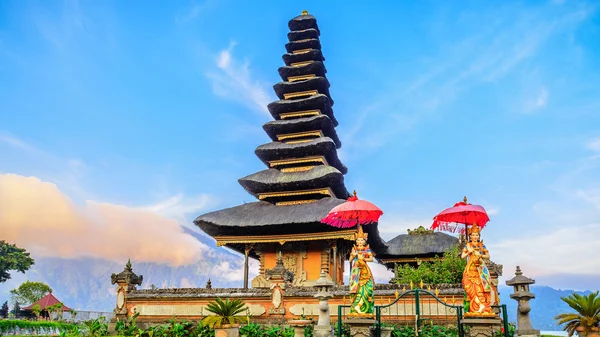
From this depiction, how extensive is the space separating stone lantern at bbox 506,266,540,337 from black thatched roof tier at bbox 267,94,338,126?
18.7 metres

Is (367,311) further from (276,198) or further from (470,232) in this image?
(276,198)

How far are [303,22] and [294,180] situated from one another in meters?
14.1

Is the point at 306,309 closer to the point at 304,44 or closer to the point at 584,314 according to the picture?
the point at 584,314

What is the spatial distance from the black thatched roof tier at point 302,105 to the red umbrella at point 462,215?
1767cm

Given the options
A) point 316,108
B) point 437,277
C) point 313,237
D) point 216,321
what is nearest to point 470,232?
point 216,321

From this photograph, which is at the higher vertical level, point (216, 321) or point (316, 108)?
point (316, 108)

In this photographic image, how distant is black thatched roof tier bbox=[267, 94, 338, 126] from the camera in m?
31.8

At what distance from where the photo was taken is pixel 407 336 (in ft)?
48.4

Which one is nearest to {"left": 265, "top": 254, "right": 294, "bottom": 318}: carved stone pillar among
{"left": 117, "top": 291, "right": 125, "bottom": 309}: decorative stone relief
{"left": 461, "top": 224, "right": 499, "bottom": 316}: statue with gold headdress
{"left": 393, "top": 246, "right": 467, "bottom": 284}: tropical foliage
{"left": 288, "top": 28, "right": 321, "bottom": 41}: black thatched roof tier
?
{"left": 117, "top": 291, "right": 125, "bottom": 309}: decorative stone relief

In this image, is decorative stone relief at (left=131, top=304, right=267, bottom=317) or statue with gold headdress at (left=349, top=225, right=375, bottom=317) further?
decorative stone relief at (left=131, top=304, right=267, bottom=317)

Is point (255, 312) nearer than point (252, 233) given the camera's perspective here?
Yes

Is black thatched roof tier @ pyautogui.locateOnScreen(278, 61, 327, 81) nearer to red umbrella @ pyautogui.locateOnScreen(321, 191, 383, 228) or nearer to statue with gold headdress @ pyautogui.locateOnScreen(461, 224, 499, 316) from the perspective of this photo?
red umbrella @ pyautogui.locateOnScreen(321, 191, 383, 228)

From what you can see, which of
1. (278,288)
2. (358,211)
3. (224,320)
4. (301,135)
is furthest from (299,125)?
Result: (224,320)

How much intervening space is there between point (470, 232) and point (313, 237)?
1255 centimetres
